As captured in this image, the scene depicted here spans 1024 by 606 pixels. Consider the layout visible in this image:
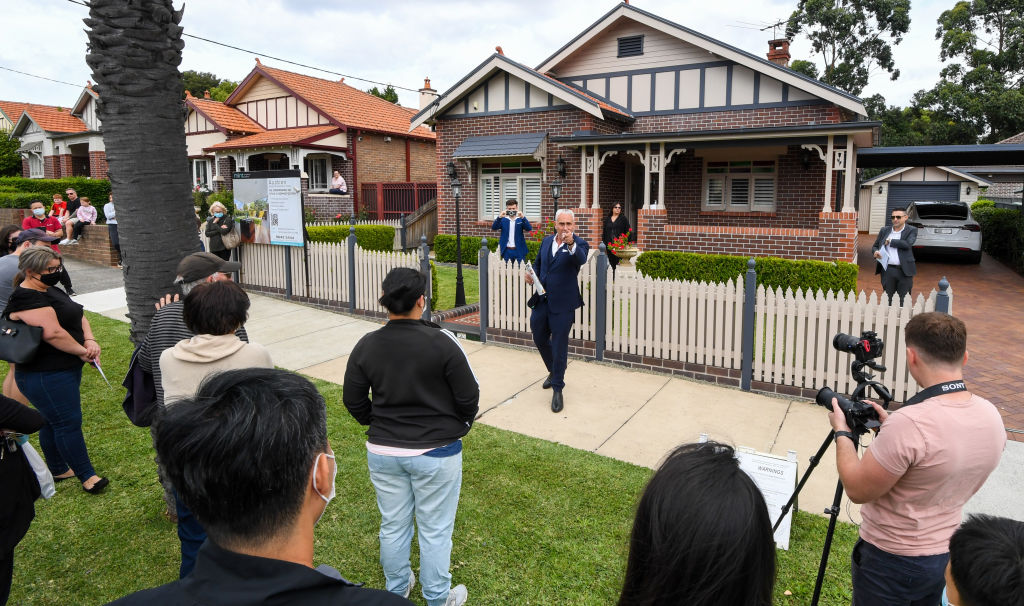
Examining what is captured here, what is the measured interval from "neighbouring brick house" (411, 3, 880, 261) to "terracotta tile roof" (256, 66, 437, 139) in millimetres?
8548

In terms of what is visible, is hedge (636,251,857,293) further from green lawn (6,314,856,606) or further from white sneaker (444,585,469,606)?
white sneaker (444,585,469,606)

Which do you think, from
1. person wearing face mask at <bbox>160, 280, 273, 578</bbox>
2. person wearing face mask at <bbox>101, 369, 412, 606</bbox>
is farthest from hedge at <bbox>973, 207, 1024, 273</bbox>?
person wearing face mask at <bbox>101, 369, 412, 606</bbox>

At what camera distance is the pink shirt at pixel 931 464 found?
232 centimetres

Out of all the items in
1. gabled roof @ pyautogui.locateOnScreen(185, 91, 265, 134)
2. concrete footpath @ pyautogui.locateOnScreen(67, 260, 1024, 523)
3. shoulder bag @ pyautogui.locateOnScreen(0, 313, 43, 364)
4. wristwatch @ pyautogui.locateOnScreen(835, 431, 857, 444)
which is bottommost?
concrete footpath @ pyautogui.locateOnScreen(67, 260, 1024, 523)

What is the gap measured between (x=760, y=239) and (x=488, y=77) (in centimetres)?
824

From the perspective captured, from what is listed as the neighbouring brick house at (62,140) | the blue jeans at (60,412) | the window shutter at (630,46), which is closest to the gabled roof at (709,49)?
the window shutter at (630,46)

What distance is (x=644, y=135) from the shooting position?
1473 centimetres

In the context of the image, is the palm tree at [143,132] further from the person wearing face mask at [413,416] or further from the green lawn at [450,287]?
the green lawn at [450,287]

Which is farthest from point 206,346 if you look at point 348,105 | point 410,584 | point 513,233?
point 348,105

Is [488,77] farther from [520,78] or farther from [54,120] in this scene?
[54,120]

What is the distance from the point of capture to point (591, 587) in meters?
3.60

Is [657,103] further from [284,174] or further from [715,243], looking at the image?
[284,174]

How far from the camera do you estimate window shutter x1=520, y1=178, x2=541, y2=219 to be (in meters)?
17.5

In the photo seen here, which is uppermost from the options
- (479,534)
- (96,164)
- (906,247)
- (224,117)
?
(224,117)
